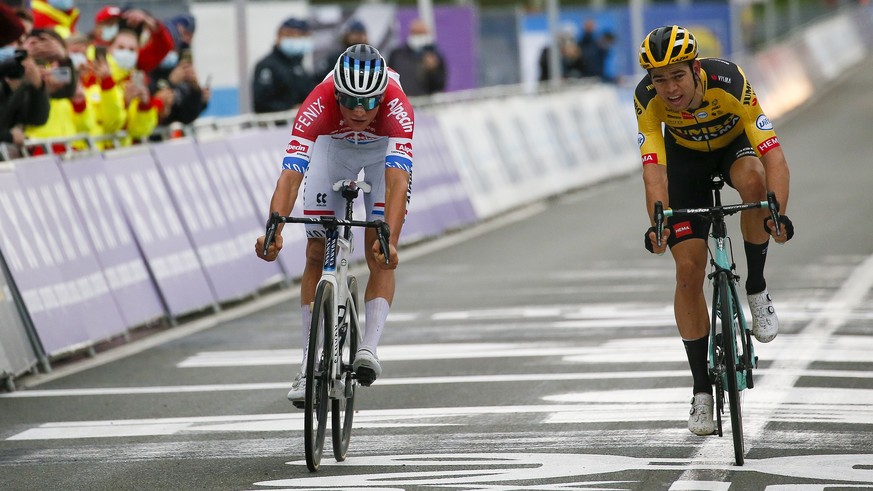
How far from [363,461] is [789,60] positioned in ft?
127

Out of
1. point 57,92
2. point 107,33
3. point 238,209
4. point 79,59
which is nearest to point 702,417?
point 57,92

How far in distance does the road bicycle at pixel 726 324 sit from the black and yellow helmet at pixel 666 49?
66 centimetres

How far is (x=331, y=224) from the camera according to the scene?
26.5ft

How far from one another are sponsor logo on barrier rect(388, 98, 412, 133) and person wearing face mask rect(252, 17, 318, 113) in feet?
31.3

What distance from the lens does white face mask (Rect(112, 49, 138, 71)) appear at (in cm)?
1506

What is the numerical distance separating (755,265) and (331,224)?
2.24 m

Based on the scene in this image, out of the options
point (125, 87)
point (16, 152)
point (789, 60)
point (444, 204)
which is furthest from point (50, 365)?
point (789, 60)

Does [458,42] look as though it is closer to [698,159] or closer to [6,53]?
[6,53]

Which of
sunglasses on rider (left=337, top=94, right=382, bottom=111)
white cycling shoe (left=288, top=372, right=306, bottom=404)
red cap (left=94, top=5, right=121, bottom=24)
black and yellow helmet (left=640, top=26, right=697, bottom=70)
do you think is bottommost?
white cycling shoe (left=288, top=372, right=306, bottom=404)

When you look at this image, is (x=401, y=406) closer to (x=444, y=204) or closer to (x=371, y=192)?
(x=371, y=192)

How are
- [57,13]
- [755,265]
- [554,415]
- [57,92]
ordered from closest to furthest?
1. [755,265]
2. [554,415]
3. [57,92]
4. [57,13]

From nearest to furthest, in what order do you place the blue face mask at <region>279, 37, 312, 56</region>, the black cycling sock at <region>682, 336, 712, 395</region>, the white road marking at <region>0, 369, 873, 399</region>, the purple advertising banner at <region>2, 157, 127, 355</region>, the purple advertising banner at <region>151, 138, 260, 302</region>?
1. the black cycling sock at <region>682, 336, 712, 395</region>
2. the white road marking at <region>0, 369, 873, 399</region>
3. the purple advertising banner at <region>2, 157, 127, 355</region>
4. the purple advertising banner at <region>151, 138, 260, 302</region>
5. the blue face mask at <region>279, 37, 312, 56</region>

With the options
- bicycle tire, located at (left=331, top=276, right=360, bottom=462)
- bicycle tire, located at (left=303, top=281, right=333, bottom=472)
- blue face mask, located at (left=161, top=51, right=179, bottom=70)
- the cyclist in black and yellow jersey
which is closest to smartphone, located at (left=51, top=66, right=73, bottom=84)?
blue face mask, located at (left=161, top=51, right=179, bottom=70)

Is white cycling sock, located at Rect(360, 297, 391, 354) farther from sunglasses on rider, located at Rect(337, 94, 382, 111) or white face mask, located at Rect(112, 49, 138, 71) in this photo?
white face mask, located at Rect(112, 49, 138, 71)
